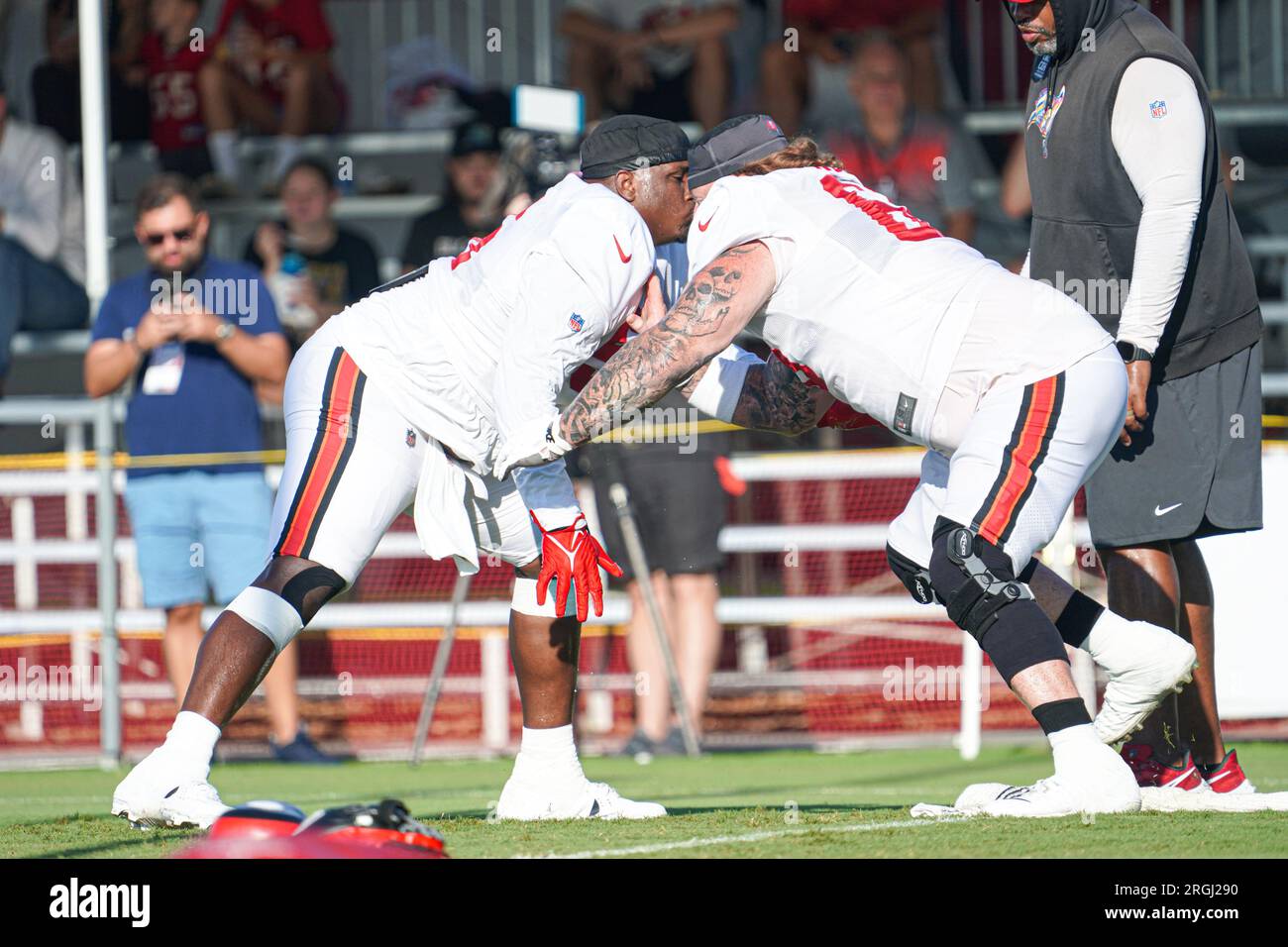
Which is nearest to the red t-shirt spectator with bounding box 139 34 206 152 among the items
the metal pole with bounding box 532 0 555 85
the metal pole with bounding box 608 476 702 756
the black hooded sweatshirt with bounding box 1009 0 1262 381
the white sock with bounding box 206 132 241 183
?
the white sock with bounding box 206 132 241 183

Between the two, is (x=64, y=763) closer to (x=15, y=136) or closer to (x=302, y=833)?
(x=15, y=136)

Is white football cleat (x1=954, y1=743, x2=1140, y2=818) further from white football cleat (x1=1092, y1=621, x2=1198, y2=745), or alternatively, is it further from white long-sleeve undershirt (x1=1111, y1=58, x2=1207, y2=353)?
white long-sleeve undershirt (x1=1111, y1=58, x2=1207, y2=353)

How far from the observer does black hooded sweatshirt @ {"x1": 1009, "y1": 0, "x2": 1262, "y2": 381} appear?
518cm

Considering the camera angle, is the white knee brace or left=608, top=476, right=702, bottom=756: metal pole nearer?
the white knee brace

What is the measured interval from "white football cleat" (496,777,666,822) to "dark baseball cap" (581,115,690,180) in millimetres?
1823

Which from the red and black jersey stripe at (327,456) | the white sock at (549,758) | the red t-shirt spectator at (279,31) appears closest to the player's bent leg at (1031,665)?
the white sock at (549,758)

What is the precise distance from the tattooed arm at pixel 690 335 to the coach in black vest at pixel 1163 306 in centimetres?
126

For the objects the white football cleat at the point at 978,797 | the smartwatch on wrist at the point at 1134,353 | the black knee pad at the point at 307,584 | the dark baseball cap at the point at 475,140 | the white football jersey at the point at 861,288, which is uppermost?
the dark baseball cap at the point at 475,140

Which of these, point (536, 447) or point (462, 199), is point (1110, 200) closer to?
point (536, 447)

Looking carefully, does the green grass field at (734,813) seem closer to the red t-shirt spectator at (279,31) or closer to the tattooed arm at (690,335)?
the tattooed arm at (690,335)

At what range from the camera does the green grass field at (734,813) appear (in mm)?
4023

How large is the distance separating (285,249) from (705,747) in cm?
417

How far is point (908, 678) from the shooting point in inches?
375
